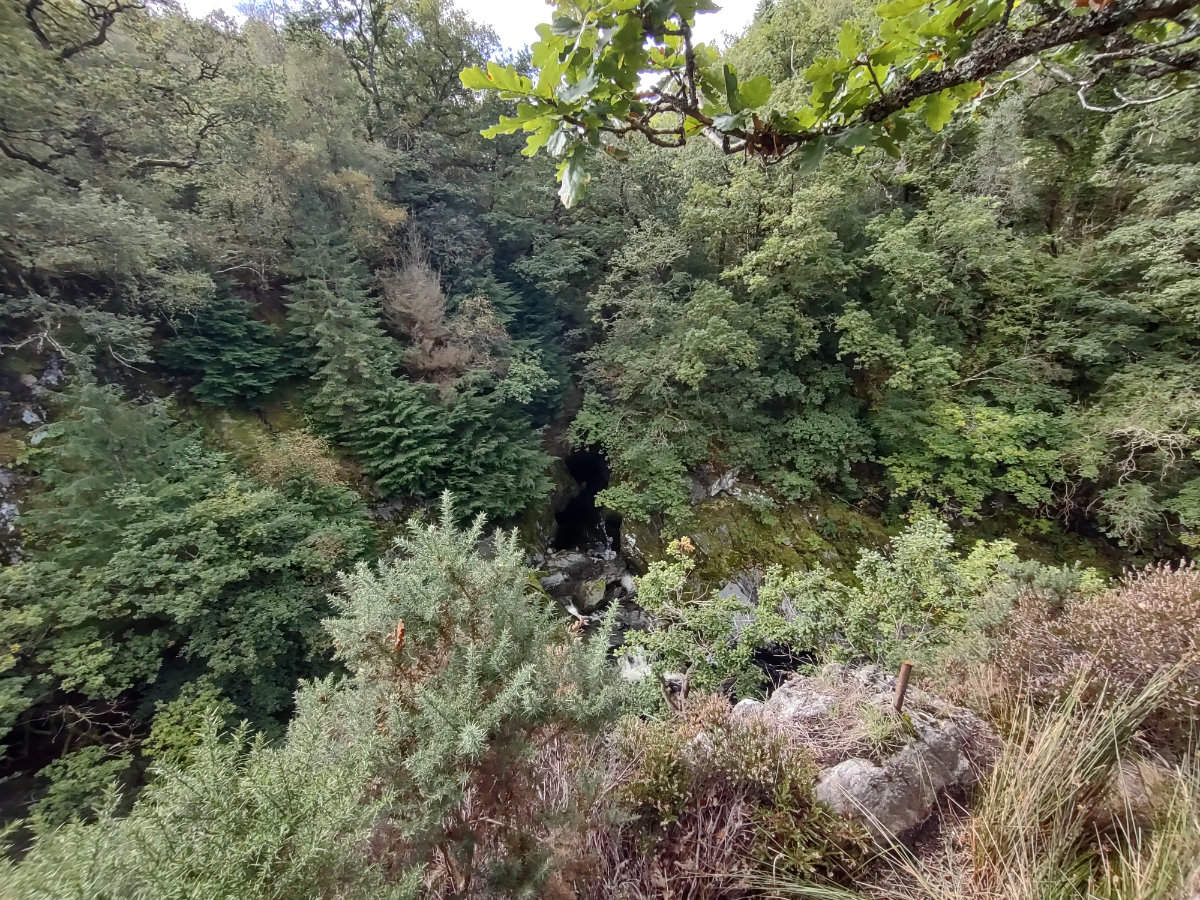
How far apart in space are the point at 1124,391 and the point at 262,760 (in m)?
9.35

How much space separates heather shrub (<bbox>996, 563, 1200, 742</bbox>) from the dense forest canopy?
0.03m

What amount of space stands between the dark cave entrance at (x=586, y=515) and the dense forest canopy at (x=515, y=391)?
354 mm

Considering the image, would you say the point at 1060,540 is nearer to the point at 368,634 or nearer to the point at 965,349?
the point at 965,349

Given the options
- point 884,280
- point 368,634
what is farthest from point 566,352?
point 368,634

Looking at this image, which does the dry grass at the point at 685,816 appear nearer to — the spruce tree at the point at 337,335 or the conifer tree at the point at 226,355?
the spruce tree at the point at 337,335

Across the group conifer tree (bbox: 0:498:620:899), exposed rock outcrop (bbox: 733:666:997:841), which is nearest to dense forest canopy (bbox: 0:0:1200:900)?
conifer tree (bbox: 0:498:620:899)

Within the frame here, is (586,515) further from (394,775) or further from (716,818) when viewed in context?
(394,775)

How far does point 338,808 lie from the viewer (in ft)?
4.66

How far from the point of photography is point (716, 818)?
2.05 m

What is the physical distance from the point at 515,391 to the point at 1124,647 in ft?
21.8

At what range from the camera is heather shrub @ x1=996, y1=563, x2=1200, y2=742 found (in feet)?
6.69

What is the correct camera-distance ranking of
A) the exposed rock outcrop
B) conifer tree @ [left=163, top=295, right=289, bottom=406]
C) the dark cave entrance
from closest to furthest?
the exposed rock outcrop, conifer tree @ [left=163, top=295, right=289, bottom=406], the dark cave entrance

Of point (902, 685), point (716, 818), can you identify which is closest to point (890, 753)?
point (902, 685)

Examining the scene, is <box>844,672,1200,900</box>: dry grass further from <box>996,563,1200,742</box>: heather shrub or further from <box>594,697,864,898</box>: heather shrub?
<box>594,697,864,898</box>: heather shrub
